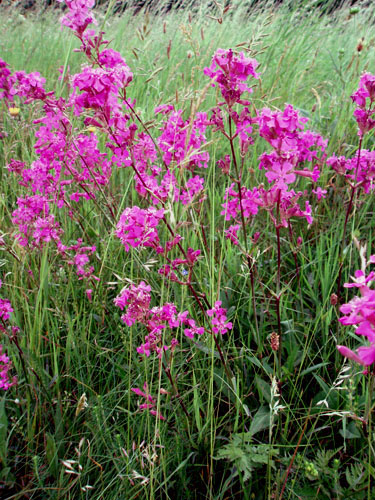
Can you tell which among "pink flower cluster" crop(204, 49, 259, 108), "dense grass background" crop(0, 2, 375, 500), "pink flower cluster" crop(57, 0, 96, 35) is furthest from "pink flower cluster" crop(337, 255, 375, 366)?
"pink flower cluster" crop(57, 0, 96, 35)

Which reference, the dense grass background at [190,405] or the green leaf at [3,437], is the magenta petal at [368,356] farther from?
the green leaf at [3,437]

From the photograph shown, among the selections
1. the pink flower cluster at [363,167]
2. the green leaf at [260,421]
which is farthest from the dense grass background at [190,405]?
the pink flower cluster at [363,167]

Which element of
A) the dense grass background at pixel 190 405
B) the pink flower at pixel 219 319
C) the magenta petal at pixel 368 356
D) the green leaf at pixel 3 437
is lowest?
the green leaf at pixel 3 437

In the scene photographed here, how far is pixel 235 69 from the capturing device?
1.30 metres

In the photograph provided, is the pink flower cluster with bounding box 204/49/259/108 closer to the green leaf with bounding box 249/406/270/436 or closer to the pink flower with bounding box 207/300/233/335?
the pink flower with bounding box 207/300/233/335

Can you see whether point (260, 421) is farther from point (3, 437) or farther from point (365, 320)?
point (3, 437)

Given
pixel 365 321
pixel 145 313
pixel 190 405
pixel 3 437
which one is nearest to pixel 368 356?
pixel 365 321

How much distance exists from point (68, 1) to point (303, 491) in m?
1.75

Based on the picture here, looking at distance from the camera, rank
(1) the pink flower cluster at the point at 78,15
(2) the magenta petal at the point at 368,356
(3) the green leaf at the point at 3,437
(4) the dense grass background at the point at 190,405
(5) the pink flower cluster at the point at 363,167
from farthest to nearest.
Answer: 1. (5) the pink flower cluster at the point at 363,167
2. (1) the pink flower cluster at the point at 78,15
3. (3) the green leaf at the point at 3,437
4. (4) the dense grass background at the point at 190,405
5. (2) the magenta petal at the point at 368,356

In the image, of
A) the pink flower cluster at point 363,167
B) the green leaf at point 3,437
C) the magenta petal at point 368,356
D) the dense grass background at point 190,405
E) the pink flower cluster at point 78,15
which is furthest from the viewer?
the pink flower cluster at point 363,167

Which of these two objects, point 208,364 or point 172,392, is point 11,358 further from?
point 208,364

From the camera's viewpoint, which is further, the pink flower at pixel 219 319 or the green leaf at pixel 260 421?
the pink flower at pixel 219 319

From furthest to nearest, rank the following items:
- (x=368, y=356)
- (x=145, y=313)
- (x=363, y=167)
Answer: (x=363, y=167)
(x=145, y=313)
(x=368, y=356)

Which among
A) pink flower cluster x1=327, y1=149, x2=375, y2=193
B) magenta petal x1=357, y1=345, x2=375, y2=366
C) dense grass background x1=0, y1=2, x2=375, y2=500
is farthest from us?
pink flower cluster x1=327, y1=149, x2=375, y2=193
